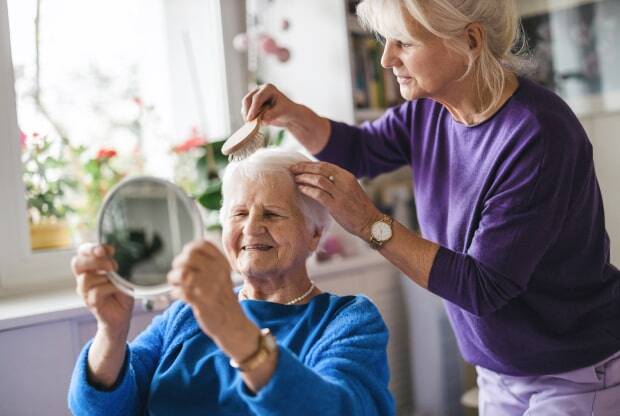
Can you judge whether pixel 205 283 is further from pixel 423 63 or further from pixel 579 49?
pixel 579 49

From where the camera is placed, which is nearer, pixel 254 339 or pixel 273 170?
pixel 254 339

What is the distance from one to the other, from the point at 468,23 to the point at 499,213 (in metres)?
0.40

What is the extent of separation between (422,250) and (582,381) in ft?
1.59

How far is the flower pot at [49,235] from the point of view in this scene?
2199 millimetres

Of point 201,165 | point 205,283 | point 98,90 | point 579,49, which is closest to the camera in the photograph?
point 205,283

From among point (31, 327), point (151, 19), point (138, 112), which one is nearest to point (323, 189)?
point (31, 327)

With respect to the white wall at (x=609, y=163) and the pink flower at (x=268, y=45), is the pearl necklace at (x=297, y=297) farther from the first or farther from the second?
the pink flower at (x=268, y=45)

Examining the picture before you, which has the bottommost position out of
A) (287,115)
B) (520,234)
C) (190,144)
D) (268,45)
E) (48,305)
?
(48,305)

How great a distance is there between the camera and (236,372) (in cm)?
136

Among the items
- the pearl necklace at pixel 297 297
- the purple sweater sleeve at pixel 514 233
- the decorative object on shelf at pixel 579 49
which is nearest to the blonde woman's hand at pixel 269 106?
the pearl necklace at pixel 297 297

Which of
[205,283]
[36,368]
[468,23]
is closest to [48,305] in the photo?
[36,368]

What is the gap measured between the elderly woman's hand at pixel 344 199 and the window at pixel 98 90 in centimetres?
114

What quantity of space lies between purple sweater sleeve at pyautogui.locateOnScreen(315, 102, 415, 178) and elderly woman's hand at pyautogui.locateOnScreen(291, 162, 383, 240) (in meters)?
0.39

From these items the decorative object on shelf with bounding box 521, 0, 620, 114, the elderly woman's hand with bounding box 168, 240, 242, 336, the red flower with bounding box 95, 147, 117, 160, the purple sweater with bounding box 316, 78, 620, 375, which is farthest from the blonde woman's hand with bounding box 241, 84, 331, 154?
the decorative object on shelf with bounding box 521, 0, 620, 114
